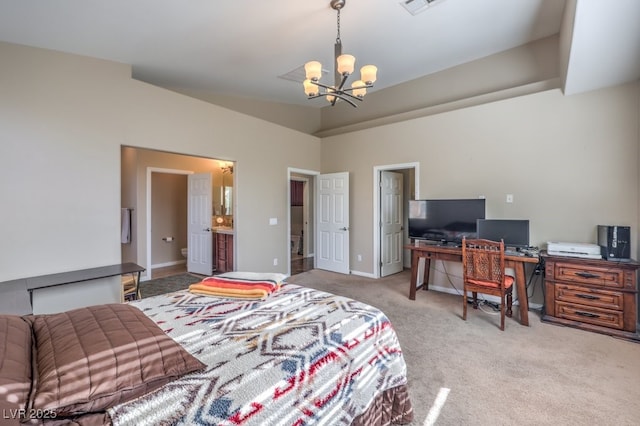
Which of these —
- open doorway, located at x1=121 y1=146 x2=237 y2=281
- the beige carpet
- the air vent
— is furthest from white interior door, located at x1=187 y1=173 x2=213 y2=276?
the air vent

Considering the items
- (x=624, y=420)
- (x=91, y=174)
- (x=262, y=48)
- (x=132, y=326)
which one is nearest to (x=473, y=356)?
(x=624, y=420)

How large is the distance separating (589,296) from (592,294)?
0.11 feet

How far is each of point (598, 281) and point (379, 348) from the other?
2906mm

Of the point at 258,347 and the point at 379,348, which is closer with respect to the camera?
the point at 258,347

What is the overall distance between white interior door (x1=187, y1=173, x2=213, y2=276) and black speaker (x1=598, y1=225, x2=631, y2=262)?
5518 millimetres

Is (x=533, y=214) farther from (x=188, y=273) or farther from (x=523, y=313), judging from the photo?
(x=188, y=273)

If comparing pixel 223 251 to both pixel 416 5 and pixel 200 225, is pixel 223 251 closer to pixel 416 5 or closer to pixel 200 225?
pixel 200 225

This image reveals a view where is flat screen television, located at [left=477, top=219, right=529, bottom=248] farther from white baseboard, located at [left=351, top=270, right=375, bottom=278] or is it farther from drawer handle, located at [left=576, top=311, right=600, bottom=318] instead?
white baseboard, located at [left=351, top=270, right=375, bottom=278]

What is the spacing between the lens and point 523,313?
317 centimetres

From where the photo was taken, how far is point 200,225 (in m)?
5.39

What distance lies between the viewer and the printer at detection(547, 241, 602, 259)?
3039 mm

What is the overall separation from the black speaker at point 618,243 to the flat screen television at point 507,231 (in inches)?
27.6

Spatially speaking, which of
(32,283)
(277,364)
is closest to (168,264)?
(32,283)

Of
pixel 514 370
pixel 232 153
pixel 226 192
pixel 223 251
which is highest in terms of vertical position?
pixel 232 153
